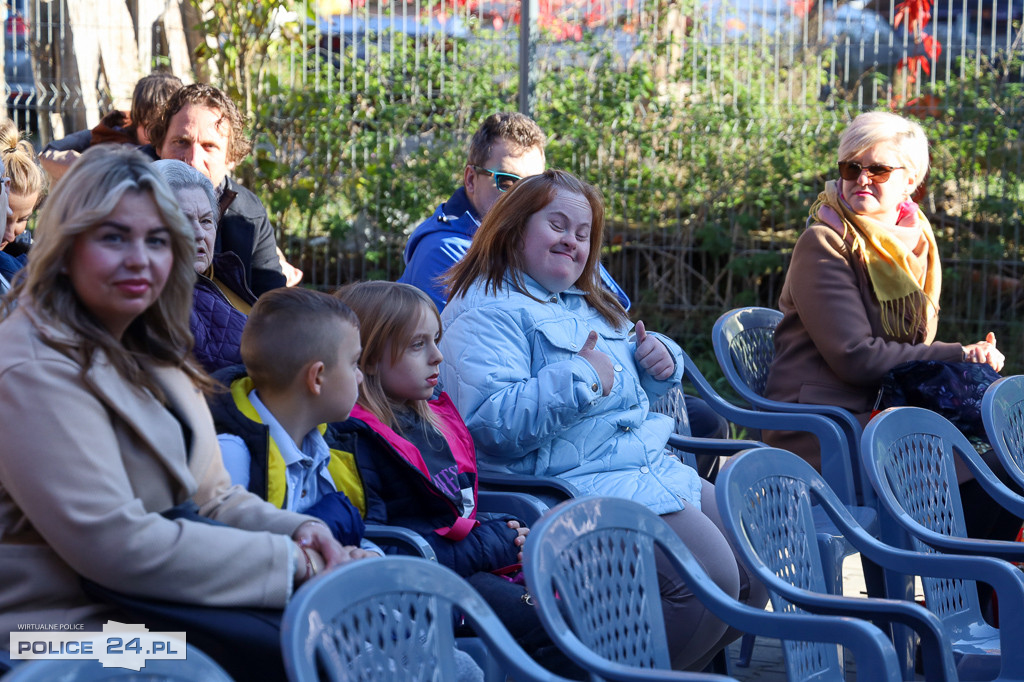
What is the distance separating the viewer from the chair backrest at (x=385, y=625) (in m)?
1.50

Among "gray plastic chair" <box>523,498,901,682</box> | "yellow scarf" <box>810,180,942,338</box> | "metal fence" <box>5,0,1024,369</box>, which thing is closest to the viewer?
"gray plastic chair" <box>523,498,901,682</box>

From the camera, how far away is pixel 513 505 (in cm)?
287

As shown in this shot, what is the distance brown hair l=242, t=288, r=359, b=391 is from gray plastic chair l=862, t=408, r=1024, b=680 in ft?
4.35

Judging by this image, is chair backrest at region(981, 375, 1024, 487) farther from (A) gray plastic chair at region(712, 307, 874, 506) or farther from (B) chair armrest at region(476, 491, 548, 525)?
(B) chair armrest at region(476, 491, 548, 525)

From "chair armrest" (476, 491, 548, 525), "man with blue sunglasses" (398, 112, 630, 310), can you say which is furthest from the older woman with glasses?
"man with blue sunglasses" (398, 112, 630, 310)

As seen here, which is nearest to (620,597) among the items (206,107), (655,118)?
(206,107)

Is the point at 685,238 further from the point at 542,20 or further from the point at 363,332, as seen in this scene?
the point at 363,332

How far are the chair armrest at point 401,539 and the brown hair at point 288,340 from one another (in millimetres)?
392

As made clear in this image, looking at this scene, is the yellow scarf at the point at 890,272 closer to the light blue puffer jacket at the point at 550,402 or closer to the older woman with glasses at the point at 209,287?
the light blue puffer jacket at the point at 550,402

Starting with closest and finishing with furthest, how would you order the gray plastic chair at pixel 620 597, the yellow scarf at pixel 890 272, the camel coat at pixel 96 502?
1. the camel coat at pixel 96 502
2. the gray plastic chair at pixel 620 597
3. the yellow scarf at pixel 890 272

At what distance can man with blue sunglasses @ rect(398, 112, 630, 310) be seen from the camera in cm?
407

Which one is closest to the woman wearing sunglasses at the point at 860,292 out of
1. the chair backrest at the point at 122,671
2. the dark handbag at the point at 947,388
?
the dark handbag at the point at 947,388

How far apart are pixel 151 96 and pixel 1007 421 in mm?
3079

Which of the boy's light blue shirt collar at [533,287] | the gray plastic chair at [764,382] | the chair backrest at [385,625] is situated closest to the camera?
the chair backrest at [385,625]
